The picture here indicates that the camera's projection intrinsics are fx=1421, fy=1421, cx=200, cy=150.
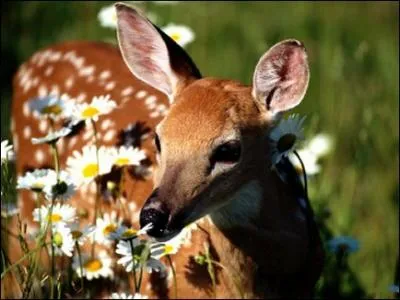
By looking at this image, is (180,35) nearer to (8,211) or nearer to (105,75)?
(105,75)

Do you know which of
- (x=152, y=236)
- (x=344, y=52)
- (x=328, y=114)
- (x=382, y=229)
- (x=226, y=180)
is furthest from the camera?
(x=344, y=52)

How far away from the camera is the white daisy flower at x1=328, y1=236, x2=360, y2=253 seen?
5.10 meters

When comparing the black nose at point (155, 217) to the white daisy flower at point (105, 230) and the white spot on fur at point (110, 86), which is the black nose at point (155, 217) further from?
the white spot on fur at point (110, 86)

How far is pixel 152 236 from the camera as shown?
396cm

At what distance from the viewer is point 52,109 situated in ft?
16.1

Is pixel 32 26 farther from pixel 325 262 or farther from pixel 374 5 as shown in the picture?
pixel 325 262

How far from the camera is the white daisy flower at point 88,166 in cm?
466

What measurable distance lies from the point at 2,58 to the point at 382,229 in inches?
98.2

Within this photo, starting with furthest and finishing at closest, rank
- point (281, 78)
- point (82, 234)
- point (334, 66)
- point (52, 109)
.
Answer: point (334, 66)
point (52, 109)
point (281, 78)
point (82, 234)

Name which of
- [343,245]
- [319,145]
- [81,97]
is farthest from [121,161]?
[319,145]

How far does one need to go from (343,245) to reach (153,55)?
102cm

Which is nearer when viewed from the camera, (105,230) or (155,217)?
(155,217)

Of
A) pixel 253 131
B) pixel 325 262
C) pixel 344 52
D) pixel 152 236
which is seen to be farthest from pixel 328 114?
pixel 152 236

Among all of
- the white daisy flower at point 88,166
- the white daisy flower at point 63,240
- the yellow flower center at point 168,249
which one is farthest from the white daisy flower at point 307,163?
the white daisy flower at point 63,240
